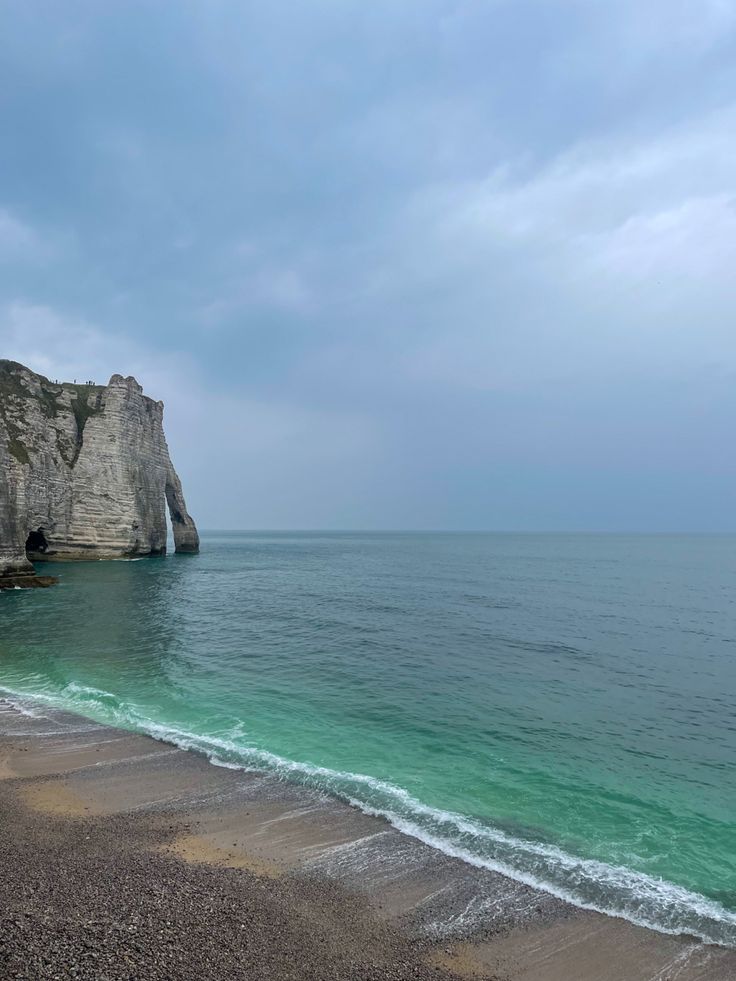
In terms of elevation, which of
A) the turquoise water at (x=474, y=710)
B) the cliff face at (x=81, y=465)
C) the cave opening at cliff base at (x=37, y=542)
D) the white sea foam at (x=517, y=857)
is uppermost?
the cliff face at (x=81, y=465)

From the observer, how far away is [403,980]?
23.2ft

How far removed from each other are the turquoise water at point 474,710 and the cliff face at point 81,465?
27.1m

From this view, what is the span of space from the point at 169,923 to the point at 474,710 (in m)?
14.5

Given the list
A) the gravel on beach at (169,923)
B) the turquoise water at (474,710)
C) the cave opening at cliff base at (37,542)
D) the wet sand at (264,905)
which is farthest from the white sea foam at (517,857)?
the cave opening at cliff base at (37,542)

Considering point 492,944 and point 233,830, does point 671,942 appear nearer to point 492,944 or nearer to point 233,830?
point 492,944

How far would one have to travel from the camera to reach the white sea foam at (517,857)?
9109 millimetres

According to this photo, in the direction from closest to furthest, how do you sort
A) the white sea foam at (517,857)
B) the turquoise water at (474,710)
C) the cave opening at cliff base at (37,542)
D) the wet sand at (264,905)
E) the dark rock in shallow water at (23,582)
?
the wet sand at (264,905) < the white sea foam at (517,857) < the turquoise water at (474,710) < the dark rock in shallow water at (23,582) < the cave opening at cliff base at (37,542)

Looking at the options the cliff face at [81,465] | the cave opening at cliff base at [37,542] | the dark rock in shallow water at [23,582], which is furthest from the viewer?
the cave opening at cliff base at [37,542]

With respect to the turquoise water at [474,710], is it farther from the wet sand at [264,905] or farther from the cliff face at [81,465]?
the cliff face at [81,465]

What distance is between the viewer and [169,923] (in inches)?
302

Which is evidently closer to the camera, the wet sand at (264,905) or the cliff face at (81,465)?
the wet sand at (264,905)

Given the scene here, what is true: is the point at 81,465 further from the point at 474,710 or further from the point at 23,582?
the point at 474,710

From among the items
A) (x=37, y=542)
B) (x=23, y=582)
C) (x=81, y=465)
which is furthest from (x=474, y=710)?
(x=37, y=542)

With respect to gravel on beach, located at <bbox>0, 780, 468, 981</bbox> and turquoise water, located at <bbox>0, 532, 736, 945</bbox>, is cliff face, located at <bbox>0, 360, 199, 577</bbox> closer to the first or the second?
turquoise water, located at <bbox>0, 532, 736, 945</bbox>
